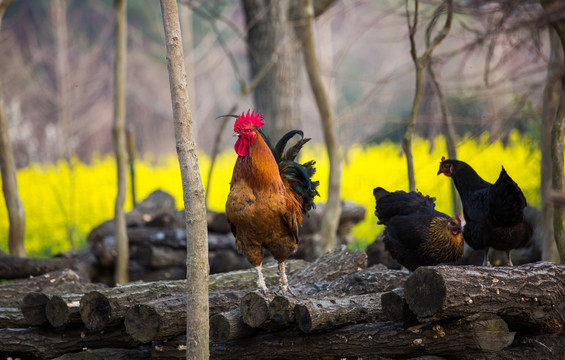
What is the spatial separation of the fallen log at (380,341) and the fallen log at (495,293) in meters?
0.12

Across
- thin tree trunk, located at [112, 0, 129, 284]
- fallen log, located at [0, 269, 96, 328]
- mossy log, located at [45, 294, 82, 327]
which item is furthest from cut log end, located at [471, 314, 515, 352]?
thin tree trunk, located at [112, 0, 129, 284]

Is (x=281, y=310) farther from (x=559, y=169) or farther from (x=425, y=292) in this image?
(x=559, y=169)

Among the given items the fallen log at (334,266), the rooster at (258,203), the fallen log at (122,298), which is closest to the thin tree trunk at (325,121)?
the fallen log at (334,266)

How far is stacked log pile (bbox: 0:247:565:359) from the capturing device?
A: 3531 mm

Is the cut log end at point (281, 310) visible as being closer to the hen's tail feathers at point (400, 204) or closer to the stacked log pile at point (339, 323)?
the stacked log pile at point (339, 323)

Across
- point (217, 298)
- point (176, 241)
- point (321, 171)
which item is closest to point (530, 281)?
point (217, 298)

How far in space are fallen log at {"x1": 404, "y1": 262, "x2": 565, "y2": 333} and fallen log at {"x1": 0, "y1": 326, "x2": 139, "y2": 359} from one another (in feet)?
6.33

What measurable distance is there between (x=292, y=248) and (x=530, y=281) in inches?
62.0

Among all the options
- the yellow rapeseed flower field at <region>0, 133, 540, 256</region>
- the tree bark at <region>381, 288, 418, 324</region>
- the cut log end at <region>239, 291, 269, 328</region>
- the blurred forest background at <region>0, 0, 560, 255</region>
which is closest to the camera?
the tree bark at <region>381, 288, 418, 324</region>

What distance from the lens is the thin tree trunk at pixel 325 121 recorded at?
655cm

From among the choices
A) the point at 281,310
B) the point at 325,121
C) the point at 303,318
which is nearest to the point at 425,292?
the point at 303,318

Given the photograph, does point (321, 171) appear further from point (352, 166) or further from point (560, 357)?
point (560, 357)

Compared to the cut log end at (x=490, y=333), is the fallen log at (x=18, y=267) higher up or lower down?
higher up

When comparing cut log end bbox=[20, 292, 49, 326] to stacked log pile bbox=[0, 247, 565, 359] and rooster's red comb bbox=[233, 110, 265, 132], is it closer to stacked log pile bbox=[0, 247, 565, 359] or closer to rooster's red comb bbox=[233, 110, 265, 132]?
stacked log pile bbox=[0, 247, 565, 359]
